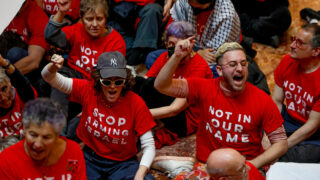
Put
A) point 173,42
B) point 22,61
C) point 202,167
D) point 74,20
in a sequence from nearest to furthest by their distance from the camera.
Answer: point 202,167 < point 173,42 < point 22,61 < point 74,20

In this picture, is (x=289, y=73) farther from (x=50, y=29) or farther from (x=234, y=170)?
(x=50, y=29)

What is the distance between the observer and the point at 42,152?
6.55ft

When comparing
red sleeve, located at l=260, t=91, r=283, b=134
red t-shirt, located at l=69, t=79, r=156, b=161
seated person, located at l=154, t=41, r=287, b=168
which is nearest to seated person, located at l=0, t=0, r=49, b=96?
red t-shirt, located at l=69, t=79, r=156, b=161

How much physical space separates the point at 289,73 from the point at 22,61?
6.16 feet

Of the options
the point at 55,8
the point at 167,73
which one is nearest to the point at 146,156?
the point at 167,73

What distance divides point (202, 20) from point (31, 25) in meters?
1.28

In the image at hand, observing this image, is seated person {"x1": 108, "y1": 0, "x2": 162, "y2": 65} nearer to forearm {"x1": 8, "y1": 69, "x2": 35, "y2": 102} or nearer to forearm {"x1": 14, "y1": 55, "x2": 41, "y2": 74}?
forearm {"x1": 14, "y1": 55, "x2": 41, "y2": 74}

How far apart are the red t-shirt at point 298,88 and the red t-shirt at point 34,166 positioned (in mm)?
1539

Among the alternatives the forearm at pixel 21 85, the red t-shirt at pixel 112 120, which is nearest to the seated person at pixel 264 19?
the red t-shirt at pixel 112 120

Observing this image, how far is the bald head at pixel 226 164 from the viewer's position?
199 centimetres

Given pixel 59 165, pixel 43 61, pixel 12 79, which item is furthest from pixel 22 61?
pixel 59 165

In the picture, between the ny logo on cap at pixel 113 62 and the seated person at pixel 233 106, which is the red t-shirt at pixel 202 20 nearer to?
the seated person at pixel 233 106

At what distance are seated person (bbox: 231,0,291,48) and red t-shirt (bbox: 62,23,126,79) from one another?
139 cm

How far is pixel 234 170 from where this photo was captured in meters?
2.00
